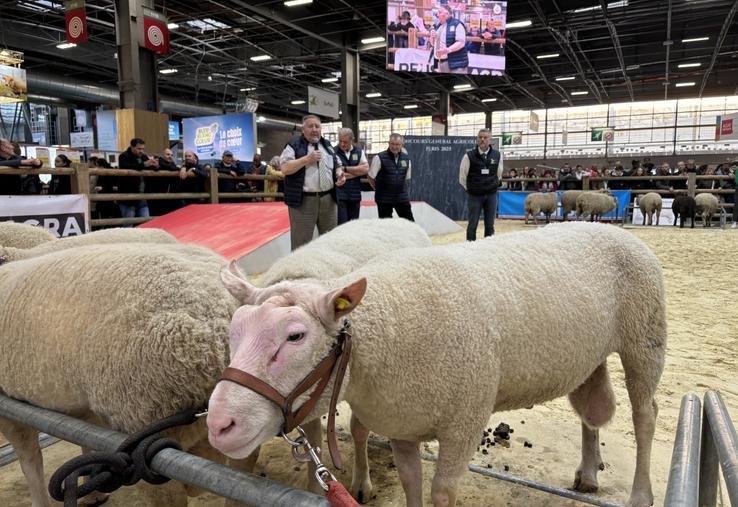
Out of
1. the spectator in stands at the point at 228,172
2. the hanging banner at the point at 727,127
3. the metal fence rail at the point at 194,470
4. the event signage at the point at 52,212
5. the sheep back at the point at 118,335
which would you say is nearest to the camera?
the metal fence rail at the point at 194,470

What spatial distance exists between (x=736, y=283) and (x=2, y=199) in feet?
27.5

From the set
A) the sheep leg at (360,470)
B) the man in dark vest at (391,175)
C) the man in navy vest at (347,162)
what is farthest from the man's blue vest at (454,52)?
the sheep leg at (360,470)

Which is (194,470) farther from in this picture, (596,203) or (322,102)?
(322,102)

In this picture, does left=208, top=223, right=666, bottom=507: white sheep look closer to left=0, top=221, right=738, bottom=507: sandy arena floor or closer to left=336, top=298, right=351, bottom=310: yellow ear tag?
left=336, top=298, right=351, bottom=310: yellow ear tag

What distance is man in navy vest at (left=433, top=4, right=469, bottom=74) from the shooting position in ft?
39.6

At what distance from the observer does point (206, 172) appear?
8438mm

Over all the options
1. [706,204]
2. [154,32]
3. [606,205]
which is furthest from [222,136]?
[706,204]

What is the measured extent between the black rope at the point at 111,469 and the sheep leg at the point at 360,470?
1176 millimetres

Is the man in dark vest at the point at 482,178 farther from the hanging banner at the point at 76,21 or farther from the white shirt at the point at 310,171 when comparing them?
the hanging banner at the point at 76,21

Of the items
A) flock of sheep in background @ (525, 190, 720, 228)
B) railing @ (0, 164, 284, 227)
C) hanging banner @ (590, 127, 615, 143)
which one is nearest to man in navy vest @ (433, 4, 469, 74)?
flock of sheep in background @ (525, 190, 720, 228)

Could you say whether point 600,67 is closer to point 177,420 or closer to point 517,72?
point 517,72

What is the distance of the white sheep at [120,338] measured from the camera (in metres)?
1.32

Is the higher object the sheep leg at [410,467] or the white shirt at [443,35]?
the white shirt at [443,35]

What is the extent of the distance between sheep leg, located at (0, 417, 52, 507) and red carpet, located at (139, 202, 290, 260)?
13.3 ft
